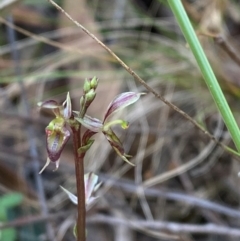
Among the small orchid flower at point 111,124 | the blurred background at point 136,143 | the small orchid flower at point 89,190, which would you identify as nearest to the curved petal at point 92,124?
the small orchid flower at point 111,124

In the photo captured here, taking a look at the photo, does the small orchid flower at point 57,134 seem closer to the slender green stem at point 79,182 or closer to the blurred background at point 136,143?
the slender green stem at point 79,182

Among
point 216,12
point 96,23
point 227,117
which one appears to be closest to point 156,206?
point 216,12

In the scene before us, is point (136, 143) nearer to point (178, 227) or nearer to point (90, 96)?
point (178, 227)

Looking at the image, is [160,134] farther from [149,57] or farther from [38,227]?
[38,227]

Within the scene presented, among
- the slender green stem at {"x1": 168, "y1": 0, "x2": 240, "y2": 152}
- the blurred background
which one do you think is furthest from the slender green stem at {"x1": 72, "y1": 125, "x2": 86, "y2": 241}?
the blurred background

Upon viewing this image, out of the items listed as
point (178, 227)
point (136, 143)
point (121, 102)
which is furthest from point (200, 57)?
point (136, 143)

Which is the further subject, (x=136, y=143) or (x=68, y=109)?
(x=136, y=143)
